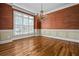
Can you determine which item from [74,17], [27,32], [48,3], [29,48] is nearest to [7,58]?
[29,48]

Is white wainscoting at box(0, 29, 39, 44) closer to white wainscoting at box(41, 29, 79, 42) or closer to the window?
the window

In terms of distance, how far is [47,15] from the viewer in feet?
9.75

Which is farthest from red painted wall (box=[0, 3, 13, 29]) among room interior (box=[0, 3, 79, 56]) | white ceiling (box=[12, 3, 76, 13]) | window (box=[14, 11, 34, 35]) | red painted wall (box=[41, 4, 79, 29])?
red painted wall (box=[41, 4, 79, 29])

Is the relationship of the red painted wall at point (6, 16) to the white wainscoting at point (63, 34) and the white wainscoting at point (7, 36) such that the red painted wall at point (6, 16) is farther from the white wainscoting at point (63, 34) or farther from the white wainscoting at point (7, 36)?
the white wainscoting at point (63, 34)

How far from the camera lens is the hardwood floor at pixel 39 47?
272 centimetres

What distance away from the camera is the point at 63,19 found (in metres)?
2.93

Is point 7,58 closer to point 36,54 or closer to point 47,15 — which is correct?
point 36,54

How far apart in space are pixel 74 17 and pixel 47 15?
2.26 feet

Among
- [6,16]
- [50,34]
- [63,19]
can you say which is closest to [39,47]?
[50,34]

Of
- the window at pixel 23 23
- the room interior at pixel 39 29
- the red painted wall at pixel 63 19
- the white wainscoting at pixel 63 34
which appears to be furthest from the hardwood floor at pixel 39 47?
the red painted wall at pixel 63 19

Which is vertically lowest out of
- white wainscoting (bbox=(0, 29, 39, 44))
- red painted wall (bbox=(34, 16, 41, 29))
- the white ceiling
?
white wainscoting (bbox=(0, 29, 39, 44))

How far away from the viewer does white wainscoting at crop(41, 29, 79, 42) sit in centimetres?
279

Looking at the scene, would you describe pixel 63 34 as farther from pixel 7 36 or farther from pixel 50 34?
pixel 7 36

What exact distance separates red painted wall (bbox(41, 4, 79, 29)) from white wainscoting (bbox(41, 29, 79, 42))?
3.3 inches
